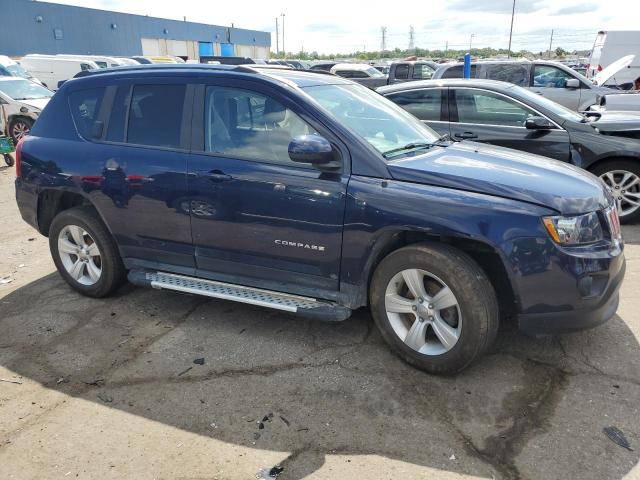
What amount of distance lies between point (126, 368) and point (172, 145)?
1631mm

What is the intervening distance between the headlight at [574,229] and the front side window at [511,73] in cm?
945

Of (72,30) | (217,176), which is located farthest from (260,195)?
(72,30)

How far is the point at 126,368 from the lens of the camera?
11.6ft

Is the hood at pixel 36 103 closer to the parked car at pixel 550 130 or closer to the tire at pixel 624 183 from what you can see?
the parked car at pixel 550 130

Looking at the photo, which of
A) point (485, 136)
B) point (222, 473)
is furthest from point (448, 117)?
point (222, 473)

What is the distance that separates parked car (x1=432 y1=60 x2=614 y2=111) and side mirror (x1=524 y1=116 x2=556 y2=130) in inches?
233

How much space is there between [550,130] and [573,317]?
380 cm

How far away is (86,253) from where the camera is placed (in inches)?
179

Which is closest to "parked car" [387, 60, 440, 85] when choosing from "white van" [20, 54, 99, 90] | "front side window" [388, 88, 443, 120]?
"front side window" [388, 88, 443, 120]

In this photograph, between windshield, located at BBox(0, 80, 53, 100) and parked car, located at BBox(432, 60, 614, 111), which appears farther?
windshield, located at BBox(0, 80, 53, 100)

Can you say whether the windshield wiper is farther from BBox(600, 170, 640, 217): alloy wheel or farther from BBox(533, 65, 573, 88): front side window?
BBox(533, 65, 573, 88): front side window

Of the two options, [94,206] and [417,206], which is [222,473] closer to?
[417,206]

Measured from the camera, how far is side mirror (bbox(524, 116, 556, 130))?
6.03 meters

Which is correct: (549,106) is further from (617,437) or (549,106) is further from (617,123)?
(617,437)
